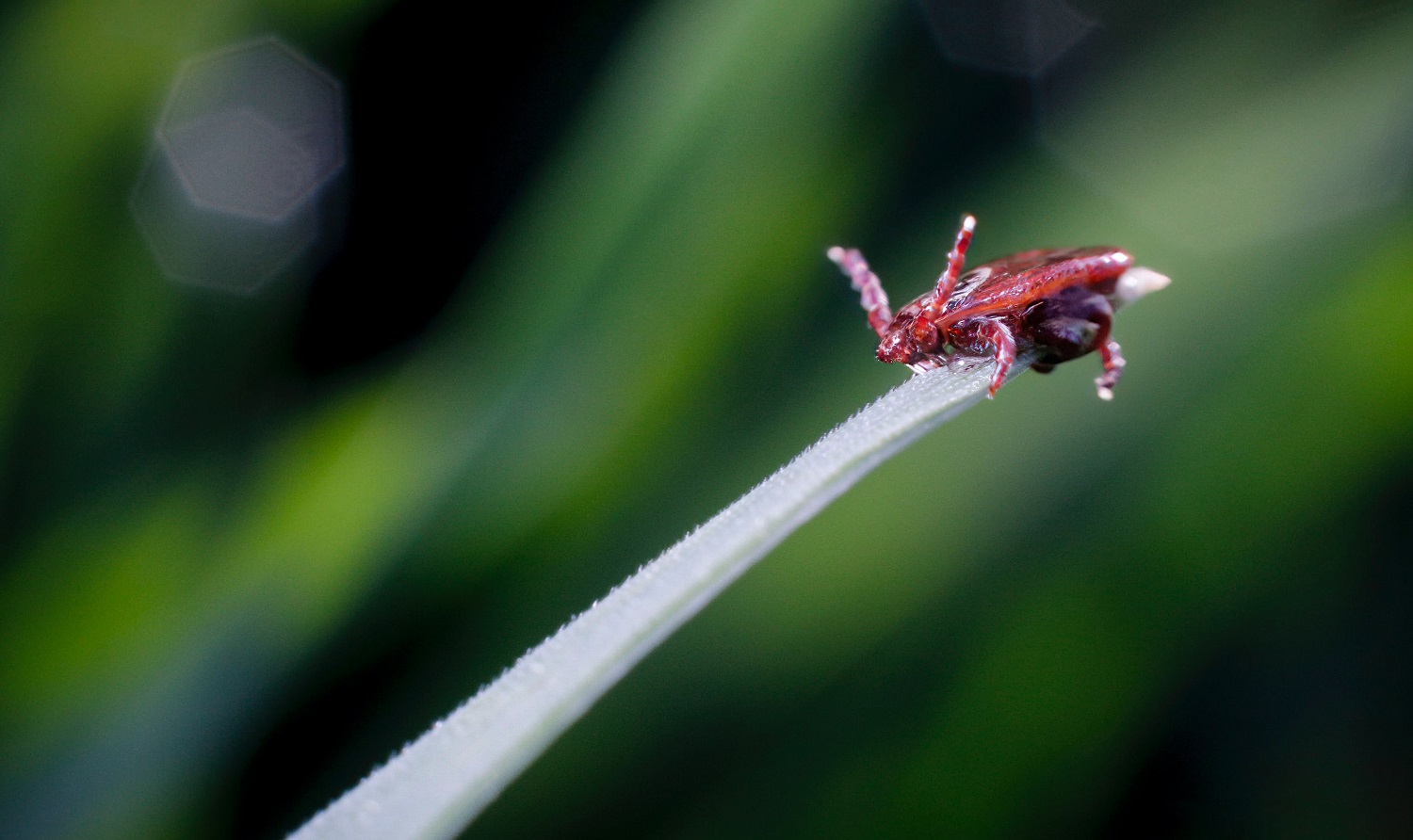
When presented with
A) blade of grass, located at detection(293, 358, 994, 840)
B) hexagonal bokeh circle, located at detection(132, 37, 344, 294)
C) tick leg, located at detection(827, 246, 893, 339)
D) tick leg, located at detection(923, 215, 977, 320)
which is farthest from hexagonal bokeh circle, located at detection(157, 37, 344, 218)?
blade of grass, located at detection(293, 358, 994, 840)

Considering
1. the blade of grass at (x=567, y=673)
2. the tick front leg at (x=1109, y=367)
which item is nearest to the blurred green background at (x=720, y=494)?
the tick front leg at (x=1109, y=367)

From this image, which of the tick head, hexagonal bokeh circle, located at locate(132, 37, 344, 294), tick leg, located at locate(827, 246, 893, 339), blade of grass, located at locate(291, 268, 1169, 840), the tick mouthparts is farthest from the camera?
hexagonal bokeh circle, located at locate(132, 37, 344, 294)

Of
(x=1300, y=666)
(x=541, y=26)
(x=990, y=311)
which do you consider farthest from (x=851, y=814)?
(x=541, y=26)

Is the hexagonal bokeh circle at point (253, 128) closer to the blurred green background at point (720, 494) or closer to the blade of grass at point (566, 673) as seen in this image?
the blurred green background at point (720, 494)

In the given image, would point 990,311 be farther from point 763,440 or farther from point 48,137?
point 48,137

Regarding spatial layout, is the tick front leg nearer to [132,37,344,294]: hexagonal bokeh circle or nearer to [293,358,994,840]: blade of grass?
[293,358,994,840]: blade of grass

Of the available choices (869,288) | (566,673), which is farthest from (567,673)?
(869,288)
